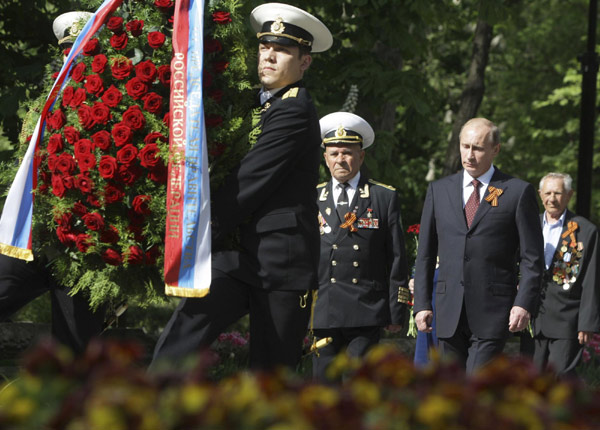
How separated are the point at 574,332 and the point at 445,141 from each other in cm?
1578

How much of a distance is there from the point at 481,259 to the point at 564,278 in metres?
3.03

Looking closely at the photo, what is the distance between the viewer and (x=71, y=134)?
5000 millimetres

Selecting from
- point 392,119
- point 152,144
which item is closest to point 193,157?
point 152,144

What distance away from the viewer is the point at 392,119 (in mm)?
14469

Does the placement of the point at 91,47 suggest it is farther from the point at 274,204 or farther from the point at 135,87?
the point at 274,204

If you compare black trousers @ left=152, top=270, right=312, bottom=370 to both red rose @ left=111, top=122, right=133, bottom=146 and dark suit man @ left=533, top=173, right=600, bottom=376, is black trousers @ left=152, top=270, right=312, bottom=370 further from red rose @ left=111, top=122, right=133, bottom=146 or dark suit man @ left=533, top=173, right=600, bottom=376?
dark suit man @ left=533, top=173, right=600, bottom=376

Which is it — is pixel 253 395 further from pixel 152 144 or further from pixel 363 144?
pixel 363 144

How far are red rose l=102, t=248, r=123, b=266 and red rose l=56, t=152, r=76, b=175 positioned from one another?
41 cm

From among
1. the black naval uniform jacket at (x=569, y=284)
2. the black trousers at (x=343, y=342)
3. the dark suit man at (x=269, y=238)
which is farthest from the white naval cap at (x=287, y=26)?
the black naval uniform jacket at (x=569, y=284)

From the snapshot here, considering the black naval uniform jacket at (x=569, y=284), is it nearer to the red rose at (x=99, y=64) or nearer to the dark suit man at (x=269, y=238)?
the dark suit man at (x=269, y=238)

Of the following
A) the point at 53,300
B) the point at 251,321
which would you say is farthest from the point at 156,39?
the point at 53,300

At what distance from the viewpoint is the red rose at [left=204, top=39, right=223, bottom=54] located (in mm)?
5145

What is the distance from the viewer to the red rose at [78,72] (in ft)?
16.8

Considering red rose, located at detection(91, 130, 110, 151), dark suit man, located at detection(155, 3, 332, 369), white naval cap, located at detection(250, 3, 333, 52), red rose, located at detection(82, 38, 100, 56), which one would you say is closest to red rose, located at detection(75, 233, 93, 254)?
red rose, located at detection(91, 130, 110, 151)
